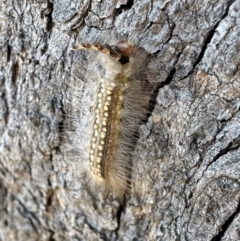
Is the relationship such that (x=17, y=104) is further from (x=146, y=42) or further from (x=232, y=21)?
(x=232, y=21)

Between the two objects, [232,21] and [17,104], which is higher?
[232,21]

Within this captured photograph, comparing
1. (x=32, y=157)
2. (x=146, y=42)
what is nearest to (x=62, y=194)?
(x=32, y=157)

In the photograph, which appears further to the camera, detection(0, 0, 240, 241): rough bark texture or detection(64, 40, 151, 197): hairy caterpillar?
detection(64, 40, 151, 197): hairy caterpillar

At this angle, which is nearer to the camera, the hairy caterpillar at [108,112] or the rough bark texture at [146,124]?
the rough bark texture at [146,124]
